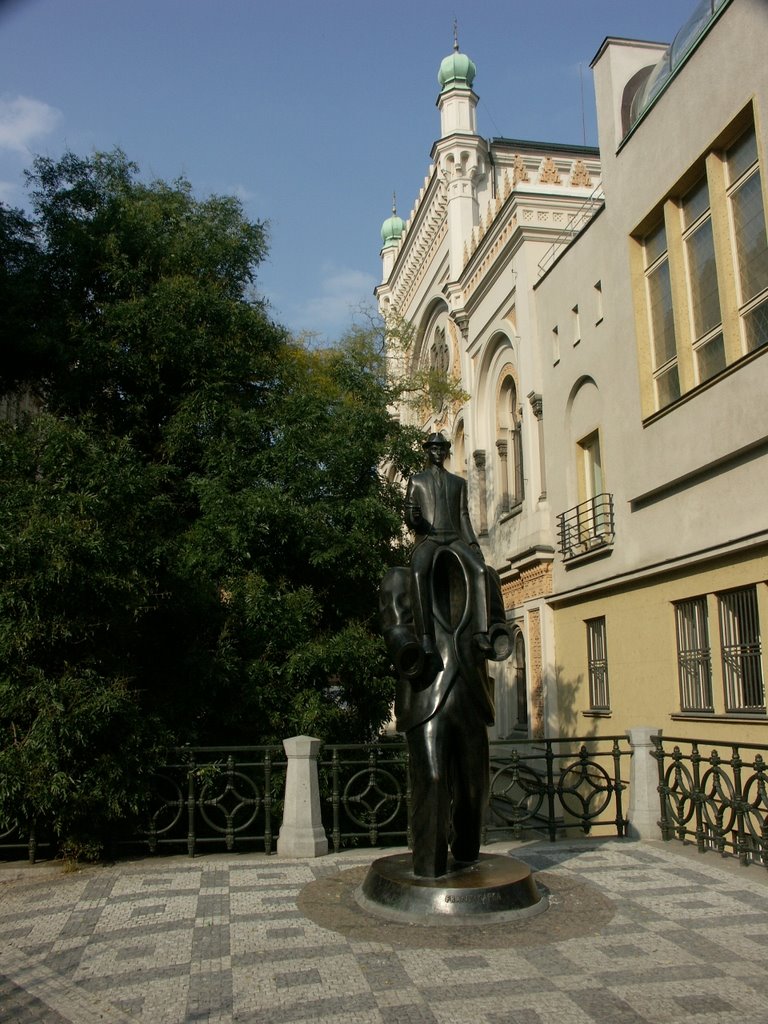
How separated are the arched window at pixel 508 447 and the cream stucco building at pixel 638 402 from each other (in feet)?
0.21

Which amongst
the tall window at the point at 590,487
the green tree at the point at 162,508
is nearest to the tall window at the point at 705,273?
the tall window at the point at 590,487

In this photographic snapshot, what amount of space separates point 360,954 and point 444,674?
1888 millimetres

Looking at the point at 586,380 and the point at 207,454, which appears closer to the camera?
the point at 207,454

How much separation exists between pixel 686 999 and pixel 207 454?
35.1 feet

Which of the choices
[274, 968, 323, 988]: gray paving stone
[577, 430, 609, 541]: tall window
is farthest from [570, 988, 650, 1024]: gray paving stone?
[577, 430, 609, 541]: tall window

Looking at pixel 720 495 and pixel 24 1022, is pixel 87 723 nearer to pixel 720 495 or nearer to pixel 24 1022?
pixel 24 1022

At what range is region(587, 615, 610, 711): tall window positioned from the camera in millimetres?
16688

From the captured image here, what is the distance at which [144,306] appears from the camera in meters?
14.1

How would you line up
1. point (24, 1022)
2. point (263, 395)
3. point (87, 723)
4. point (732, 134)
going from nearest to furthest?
point (24, 1022) < point (87, 723) < point (732, 134) < point (263, 395)

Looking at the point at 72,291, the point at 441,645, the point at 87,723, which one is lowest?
the point at 87,723

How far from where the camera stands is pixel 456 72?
30.2 metres

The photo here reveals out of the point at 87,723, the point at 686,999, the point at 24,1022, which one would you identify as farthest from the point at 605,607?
the point at 24,1022

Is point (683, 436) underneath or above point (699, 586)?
above

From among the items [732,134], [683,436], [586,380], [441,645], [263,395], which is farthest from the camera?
[586,380]
